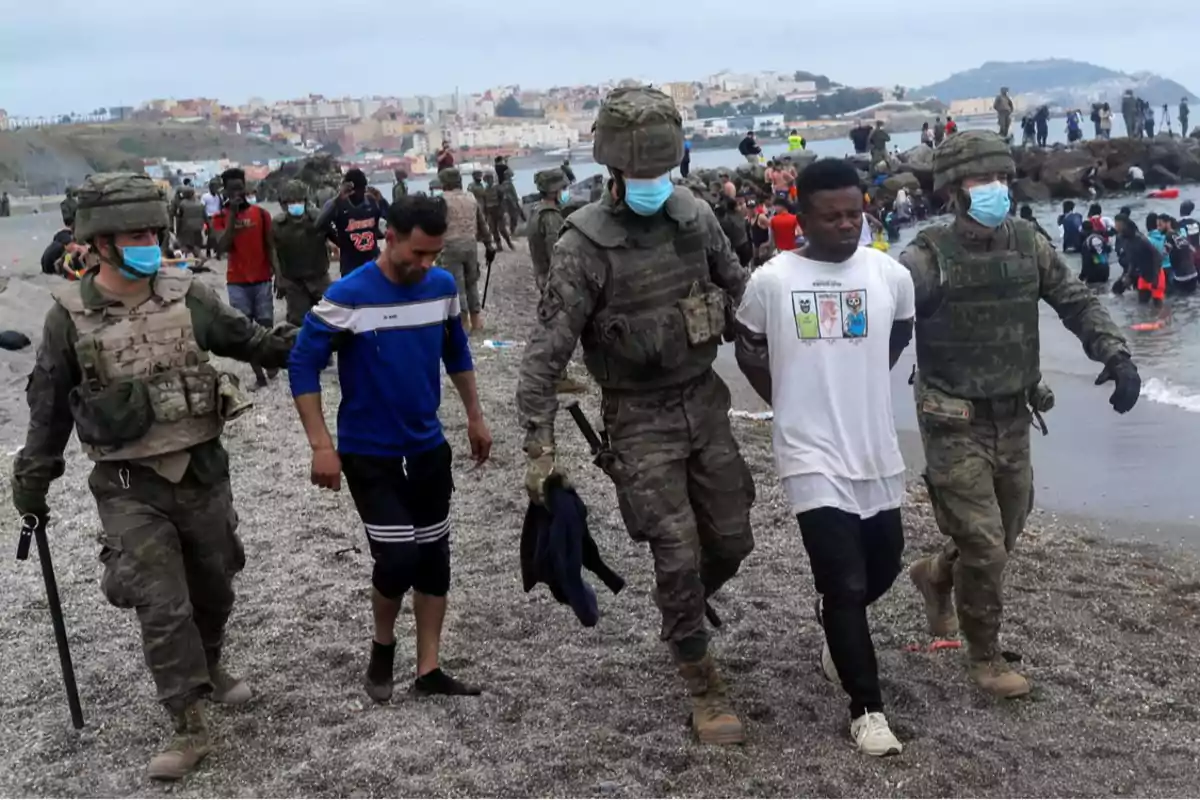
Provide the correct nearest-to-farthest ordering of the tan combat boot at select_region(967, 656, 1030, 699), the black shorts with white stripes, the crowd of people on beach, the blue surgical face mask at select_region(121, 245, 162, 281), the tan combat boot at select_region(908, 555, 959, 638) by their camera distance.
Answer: the crowd of people on beach, the blue surgical face mask at select_region(121, 245, 162, 281), the black shorts with white stripes, the tan combat boot at select_region(967, 656, 1030, 699), the tan combat boot at select_region(908, 555, 959, 638)

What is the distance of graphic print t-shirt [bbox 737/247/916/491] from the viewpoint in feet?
14.1

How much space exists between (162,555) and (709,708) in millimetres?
2043

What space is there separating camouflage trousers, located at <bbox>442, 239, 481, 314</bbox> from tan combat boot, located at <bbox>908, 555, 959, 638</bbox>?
26.5 ft

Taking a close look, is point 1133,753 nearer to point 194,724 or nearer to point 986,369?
point 986,369

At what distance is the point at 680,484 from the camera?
15.1 feet

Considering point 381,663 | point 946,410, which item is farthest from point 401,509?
point 946,410

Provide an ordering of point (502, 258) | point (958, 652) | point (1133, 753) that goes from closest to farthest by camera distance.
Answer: point (1133, 753), point (958, 652), point (502, 258)

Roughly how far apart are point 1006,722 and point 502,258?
942 inches

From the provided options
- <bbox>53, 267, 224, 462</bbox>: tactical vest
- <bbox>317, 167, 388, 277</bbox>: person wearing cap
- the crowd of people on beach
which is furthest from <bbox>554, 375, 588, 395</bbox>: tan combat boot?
<bbox>53, 267, 224, 462</bbox>: tactical vest

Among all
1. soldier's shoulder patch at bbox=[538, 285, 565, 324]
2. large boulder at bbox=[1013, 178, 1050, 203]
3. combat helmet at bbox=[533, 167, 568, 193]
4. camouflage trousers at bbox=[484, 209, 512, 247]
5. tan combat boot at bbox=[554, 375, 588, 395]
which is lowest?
large boulder at bbox=[1013, 178, 1050, 203]

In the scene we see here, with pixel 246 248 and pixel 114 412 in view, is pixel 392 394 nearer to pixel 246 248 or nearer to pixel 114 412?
pixel 114 412

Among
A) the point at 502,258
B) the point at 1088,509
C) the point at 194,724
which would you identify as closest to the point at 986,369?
the point at 194,724

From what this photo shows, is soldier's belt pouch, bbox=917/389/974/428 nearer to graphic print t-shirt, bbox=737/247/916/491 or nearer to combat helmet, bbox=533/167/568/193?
graphic print t-shirt, bbox=737/247/916/491

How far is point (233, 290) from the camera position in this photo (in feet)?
37.7
